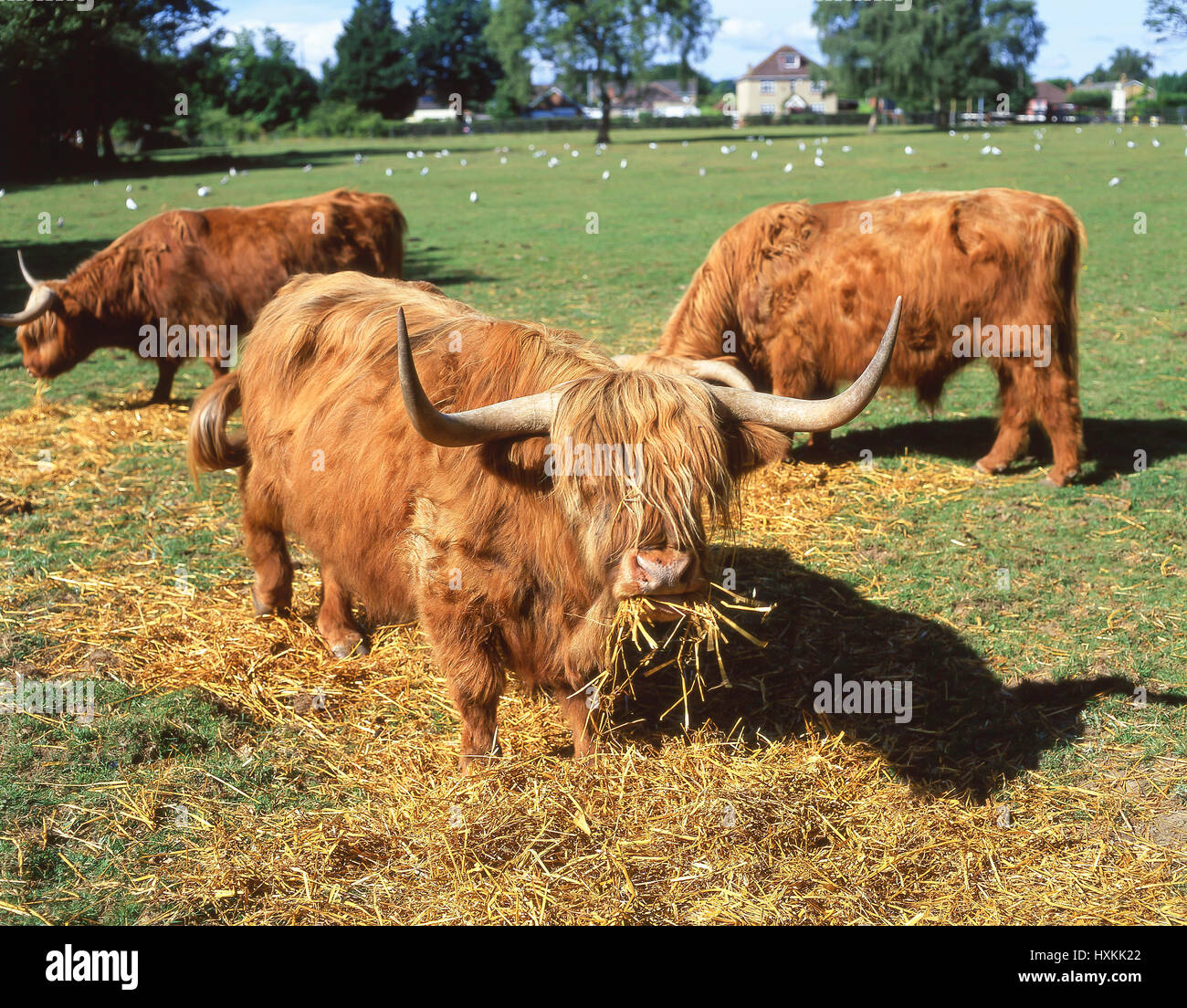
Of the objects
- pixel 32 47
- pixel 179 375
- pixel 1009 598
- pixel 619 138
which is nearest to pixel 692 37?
pixel 619 138

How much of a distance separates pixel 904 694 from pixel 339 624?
8.27 feet

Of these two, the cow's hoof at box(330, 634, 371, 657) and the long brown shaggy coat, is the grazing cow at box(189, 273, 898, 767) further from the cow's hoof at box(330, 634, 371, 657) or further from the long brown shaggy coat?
the cow's hoof at box(330, 634, 371, 657)

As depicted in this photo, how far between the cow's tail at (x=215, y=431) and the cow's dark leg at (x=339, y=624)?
665mm

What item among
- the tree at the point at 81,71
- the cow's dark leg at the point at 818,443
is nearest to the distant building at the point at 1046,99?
the tree at the point at 81,71

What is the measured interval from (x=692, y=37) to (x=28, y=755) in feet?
172

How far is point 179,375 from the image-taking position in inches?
373

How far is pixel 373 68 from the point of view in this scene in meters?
Answer: 66.4

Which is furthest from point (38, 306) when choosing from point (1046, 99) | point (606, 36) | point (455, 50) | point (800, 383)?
point (1046, 99)

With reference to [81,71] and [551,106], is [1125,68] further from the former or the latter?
[81,71]

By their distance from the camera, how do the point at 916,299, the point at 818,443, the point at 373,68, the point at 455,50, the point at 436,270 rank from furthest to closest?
1. the point at 455,50
2. the point at 373,68
3. the point at 436,270
4. the point at 818,443
5. the point at 916,299

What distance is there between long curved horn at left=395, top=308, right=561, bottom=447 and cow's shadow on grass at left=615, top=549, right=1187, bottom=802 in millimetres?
1330

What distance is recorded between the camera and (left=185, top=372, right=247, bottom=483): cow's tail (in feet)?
14.0

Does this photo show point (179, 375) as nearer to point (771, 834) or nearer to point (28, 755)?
point (28, 755)

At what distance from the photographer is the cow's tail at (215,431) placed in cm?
428
